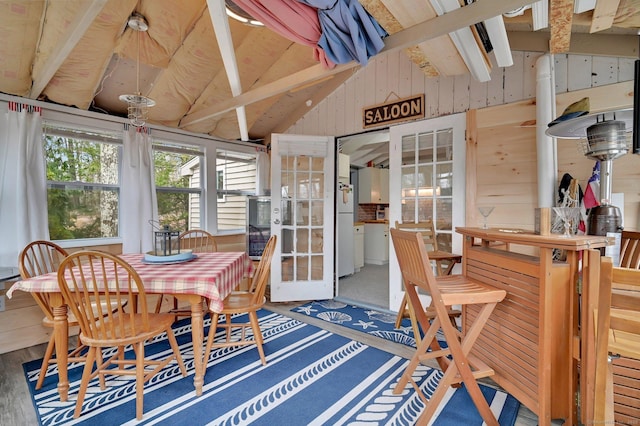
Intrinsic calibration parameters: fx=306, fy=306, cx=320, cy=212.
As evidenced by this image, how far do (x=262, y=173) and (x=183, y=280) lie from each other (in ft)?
10.1

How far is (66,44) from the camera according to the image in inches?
82.3

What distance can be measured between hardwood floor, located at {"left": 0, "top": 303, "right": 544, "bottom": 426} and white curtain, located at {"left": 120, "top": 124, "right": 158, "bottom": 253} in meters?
1.07

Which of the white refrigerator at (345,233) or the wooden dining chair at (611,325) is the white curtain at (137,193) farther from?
the wooden dining chair at (611,325)

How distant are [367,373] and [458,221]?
5.49ft

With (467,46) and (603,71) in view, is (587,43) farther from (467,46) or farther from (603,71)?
(467,46)

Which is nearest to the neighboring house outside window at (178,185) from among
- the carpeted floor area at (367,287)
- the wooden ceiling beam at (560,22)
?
the carpeted floor area at (367,287)

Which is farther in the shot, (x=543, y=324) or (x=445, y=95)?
(x=445, y=95)

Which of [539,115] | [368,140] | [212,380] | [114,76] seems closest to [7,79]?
[114,76]

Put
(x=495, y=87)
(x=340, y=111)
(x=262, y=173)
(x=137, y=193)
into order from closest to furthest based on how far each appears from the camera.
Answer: (x=495, y=87), (x=137, y=193), (x=340, y=111), (x=262, y=173)

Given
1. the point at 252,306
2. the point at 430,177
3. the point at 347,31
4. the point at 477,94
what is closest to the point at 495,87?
the point at 477,94

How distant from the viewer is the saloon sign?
323 cm

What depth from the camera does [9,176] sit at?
2.57 meters

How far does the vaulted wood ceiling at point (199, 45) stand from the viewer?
73.0 inches

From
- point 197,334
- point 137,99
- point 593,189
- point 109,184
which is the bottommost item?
point 197,334
